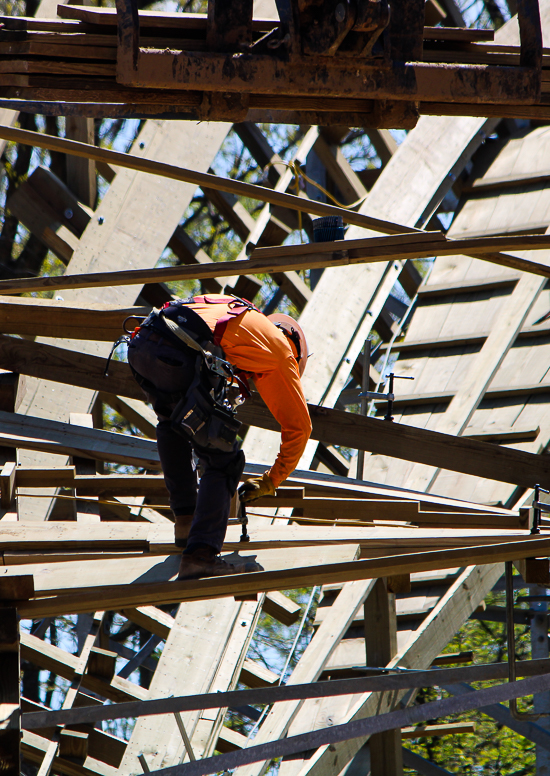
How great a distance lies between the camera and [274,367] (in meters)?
3.94

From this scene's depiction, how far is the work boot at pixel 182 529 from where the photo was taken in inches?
154

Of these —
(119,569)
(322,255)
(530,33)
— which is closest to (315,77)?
(530,33)

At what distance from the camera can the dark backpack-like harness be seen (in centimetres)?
370

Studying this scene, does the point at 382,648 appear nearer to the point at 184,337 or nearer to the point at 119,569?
the point at 119,569

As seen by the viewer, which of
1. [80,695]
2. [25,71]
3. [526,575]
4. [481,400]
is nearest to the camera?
[25,71]

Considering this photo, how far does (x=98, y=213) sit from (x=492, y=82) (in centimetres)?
400

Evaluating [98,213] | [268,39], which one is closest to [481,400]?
[98,213]

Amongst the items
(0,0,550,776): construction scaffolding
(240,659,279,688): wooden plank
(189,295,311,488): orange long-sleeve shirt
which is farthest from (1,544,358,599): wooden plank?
(240,659,279,688): wooden plank

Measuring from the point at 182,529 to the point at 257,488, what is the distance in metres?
0.38

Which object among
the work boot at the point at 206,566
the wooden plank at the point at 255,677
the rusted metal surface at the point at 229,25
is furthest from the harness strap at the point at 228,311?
the wooden plank at the point at 255,677

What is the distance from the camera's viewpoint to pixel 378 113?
3389mm

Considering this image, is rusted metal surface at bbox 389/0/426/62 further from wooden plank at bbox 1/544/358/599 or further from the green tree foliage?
the green tree foliage

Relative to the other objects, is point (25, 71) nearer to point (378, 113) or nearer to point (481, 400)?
point (378, 113)

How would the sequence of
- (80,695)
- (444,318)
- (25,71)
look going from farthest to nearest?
(444,318) → (80,695) → (25,71)
